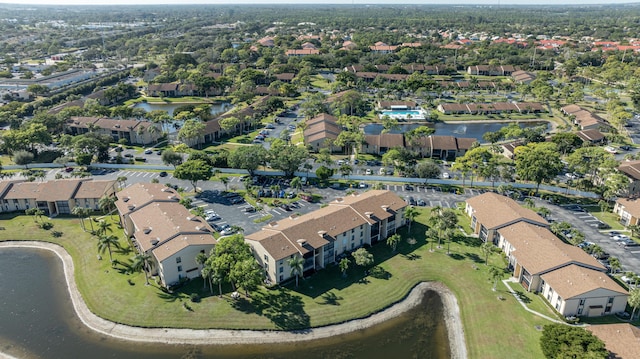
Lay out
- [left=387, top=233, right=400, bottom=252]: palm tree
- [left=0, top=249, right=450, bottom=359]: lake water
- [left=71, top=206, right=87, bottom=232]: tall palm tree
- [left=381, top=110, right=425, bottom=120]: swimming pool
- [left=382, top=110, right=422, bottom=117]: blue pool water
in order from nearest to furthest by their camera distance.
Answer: [left=0, top=249, right=450, bottom=359]: lake water < [left=387, top=233, right=400, bottom=252]: palm tree < [left=71, top=206, right=87, bottom=232]: tall palm tree < [left=381, top=110, right=425, bottom=120]: swimming pool < [left=382, top=110, right=422, bottom=117]: blue pool water

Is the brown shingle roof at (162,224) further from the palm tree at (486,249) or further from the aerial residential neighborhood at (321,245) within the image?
the palm tree at (486,249)

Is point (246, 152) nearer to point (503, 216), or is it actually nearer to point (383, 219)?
point (383, 219)

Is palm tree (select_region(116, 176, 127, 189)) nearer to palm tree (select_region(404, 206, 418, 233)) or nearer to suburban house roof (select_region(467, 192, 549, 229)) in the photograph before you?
palm tree (select_region(404, 206, 418, 233))

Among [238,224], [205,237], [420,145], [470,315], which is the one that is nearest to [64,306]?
[205,237]

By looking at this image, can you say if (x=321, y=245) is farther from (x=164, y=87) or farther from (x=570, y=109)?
(x=164, y=87)

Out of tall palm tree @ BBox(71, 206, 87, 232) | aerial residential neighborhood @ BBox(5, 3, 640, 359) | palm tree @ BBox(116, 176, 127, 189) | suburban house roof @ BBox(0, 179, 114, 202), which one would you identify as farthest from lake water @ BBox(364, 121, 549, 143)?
tall palm tree @ BBox(71, 206, 87, 232)

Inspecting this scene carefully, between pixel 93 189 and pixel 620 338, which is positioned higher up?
pixel 93 189

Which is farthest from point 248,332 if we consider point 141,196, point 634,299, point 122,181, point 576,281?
point 122,181
